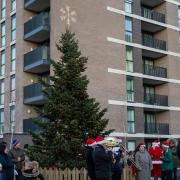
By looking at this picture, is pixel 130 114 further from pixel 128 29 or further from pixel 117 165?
pixel 117 165

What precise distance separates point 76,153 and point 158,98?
22439 millimetres

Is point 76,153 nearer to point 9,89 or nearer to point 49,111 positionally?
point 49,111

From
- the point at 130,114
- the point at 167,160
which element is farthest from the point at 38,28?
the point at 167,160

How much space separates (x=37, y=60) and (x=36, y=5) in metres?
5.20

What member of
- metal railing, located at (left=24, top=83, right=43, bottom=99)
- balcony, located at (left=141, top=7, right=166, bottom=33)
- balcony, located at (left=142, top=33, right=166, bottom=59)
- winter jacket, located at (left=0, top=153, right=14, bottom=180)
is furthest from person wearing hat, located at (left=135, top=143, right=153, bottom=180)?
balcony, located at (left=141, top=7, right=166, bottom=33)

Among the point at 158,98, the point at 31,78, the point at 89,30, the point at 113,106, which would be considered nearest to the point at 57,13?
the point at 89,30

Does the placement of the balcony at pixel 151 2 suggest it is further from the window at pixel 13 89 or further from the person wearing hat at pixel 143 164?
the person wearing hat at pixel 143 164

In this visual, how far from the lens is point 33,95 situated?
3538 centimetres

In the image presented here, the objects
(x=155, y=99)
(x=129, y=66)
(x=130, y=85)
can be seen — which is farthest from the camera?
(x=155, y=99)

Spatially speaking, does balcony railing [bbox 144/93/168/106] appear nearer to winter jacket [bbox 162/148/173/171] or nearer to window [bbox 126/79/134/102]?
window [bbox 126/79/134/102]

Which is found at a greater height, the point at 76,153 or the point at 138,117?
the point at 138,117

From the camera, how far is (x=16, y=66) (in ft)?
125

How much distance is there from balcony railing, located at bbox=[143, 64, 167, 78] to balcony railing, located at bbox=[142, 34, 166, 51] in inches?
72.8

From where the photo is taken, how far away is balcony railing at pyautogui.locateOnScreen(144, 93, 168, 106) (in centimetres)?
3888
